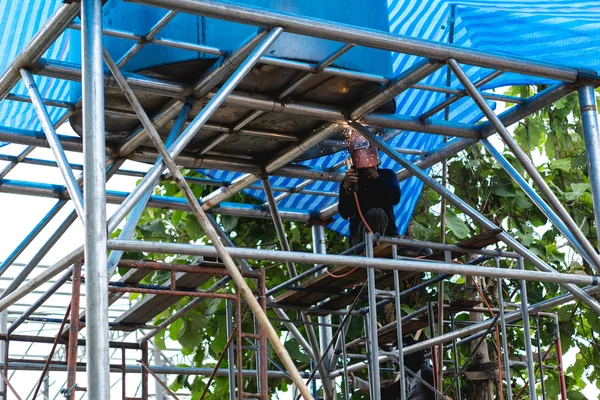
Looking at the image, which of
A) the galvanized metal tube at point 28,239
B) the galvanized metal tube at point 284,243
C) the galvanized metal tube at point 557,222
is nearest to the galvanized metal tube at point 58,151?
the galvanized metal tube at point 28,239

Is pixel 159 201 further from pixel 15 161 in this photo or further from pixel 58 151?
pixel 58 151

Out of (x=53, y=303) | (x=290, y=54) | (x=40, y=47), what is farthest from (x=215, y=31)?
(x=53, y=303)

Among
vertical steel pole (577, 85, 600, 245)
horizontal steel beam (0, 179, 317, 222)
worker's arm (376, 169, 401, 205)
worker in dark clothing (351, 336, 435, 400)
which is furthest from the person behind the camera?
worker in dark clothing (351, 336, 435, 400)

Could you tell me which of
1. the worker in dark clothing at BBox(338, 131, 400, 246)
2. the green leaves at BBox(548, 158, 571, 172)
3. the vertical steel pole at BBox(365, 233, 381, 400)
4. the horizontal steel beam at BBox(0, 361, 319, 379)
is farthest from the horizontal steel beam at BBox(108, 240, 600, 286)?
the green leaves at BBox(548, 158, 571, 172)

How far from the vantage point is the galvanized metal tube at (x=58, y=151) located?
8.73 metres

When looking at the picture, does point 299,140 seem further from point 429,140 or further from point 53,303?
point 53,303

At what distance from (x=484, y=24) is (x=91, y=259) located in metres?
5.17

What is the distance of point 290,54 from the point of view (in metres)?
10.6

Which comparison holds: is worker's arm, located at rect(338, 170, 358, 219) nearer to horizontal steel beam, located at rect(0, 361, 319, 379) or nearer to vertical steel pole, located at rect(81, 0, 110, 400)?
horizontal steel beam, located at rect(0, 361, 319, 379)

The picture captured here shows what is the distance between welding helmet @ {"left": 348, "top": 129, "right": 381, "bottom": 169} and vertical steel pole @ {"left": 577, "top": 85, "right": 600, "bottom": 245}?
254cm

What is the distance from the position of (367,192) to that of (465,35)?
222cm

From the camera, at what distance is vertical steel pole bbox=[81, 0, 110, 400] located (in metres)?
8.00

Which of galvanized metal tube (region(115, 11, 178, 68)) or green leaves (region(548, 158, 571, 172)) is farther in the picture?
green leaves (region(548, 158, 571, 172))

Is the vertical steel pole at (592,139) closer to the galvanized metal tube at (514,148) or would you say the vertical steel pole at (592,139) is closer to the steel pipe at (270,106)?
the galvanized metal tube at (514,148)
